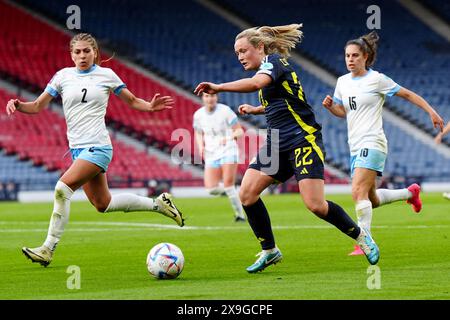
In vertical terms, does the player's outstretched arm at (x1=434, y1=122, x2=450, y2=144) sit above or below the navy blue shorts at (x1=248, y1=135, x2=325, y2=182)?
above

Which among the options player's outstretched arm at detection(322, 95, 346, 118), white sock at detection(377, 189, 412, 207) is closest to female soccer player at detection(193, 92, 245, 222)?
white sock at detection(377, 189, 412, 207)

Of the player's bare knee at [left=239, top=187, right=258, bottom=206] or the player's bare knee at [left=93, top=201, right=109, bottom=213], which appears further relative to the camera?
the player's bare knee at [left=93, top=201, right=109, bottom=213]

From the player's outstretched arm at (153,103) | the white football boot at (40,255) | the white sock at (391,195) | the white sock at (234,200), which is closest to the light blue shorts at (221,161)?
the white sock at (234,200)

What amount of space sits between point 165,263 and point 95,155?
76.3 inches

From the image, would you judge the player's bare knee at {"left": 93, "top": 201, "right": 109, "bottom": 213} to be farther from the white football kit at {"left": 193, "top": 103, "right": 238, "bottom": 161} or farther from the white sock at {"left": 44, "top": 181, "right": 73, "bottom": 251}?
the white football kit at {"left": 193, "top": 103, "right": 238, "bottom": 161}

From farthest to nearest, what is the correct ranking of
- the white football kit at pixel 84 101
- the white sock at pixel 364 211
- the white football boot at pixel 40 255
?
1. the white sock at pixel 364 211
2. the white football kit at pixel 84 101
3. the white football boot at pixel 40 255

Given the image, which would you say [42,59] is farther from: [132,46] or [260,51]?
[260,51]

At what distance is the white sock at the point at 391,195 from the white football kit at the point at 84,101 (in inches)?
149

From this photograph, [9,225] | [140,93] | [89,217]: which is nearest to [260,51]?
[9,225]

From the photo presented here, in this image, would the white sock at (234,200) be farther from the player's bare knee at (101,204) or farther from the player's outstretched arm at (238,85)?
the player's outstretched arm at (238,85)

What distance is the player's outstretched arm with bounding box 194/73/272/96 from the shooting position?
8.75 m

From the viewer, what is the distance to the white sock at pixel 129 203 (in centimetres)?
1157

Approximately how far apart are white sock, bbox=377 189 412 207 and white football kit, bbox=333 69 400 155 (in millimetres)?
1031

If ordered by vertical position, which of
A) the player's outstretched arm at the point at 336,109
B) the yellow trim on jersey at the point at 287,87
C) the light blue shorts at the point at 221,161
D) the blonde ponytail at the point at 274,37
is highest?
the blonde ponytail at the point at 274,37
